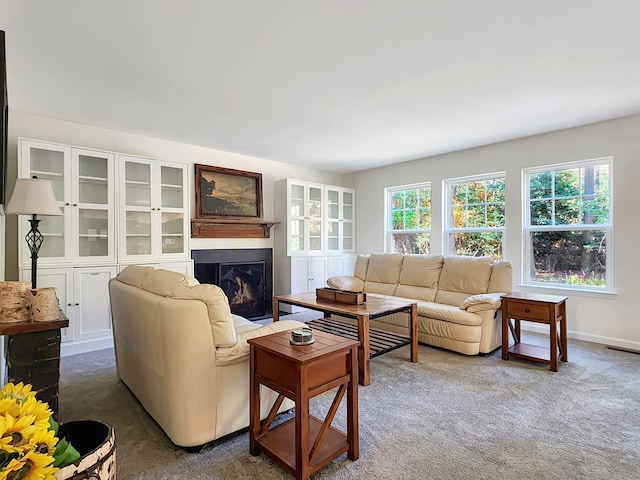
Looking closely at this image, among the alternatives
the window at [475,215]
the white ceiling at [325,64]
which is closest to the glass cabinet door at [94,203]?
the white ceiling at [325,64]

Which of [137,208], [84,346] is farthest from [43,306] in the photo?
[137,208]

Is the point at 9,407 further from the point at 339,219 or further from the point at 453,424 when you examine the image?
the point at 339,219

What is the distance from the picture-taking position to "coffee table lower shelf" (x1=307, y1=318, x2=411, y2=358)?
310 cm

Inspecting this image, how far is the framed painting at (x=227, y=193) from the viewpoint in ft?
15.7

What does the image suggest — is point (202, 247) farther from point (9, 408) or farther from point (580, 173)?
point (580, 173)

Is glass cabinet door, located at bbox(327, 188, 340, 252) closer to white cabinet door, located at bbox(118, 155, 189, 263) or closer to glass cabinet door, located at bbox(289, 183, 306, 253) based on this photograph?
glass cabinet door, located at bbox(289, 183, 306, 253)

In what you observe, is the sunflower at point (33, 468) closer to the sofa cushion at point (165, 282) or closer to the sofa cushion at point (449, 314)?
the sofa cushion at point (165, 282)

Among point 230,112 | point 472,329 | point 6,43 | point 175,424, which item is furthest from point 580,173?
point 6,43

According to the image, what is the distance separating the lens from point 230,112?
3.53 meters

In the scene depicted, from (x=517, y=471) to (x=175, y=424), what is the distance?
5.72ft


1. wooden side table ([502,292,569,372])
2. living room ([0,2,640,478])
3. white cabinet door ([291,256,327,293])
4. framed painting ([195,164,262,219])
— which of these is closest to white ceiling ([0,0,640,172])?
living room ([0,2,640,478])


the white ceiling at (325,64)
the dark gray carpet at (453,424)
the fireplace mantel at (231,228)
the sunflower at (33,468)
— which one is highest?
the white ceiling at (325,64)

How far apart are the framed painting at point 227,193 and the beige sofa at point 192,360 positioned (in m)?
2.82

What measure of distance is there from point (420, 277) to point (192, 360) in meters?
3.27
